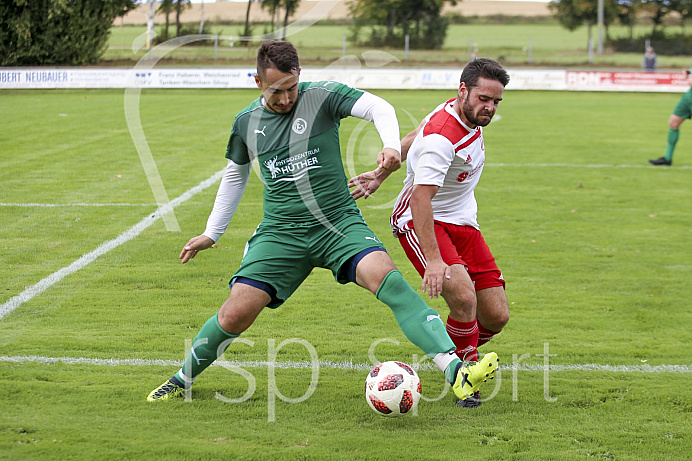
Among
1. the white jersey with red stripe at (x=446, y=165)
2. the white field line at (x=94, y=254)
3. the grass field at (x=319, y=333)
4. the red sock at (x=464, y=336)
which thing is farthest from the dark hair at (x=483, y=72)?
the white field line at (x=94, y=254)

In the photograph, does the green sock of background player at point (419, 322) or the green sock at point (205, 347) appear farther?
the green sock at point (205, 347)

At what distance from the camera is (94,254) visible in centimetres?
752

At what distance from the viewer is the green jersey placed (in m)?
4.23

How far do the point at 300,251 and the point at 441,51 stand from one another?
137ft

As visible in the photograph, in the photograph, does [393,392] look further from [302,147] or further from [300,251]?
[302,147]

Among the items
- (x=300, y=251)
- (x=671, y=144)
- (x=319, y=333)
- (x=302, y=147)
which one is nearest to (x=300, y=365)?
(x=319, y=333)

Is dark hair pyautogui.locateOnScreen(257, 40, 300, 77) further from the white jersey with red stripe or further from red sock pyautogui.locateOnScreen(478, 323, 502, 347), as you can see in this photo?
red sock pyautogui.locateOnScreen(478, 323, 502, 347)

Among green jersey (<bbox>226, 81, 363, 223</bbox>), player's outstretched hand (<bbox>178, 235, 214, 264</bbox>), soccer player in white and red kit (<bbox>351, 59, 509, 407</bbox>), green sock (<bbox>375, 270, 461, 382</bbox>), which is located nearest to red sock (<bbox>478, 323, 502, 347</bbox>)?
soccer player in white and red kit (<bbox>351, 59, 509, 407</bbox>)

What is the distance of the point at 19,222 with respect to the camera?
867cm

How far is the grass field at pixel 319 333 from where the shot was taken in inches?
149

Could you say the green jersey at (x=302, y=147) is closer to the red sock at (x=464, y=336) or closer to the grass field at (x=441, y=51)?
the red sock at (x=464, y=336)

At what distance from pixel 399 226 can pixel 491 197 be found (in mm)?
6487

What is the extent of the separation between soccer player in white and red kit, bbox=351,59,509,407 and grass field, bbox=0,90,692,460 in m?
0.52

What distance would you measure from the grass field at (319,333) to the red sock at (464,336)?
0.90 feet
